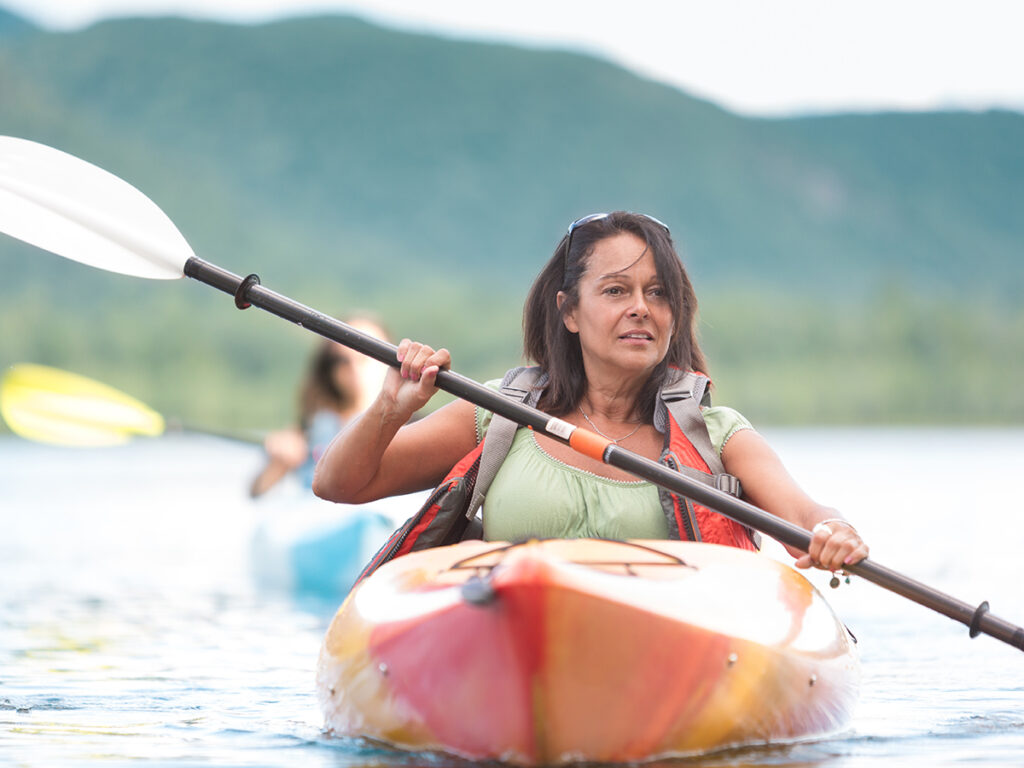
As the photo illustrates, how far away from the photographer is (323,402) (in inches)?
335

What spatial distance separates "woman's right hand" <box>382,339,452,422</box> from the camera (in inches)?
151

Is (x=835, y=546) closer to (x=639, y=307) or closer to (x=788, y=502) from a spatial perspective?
(x=788, y=502)

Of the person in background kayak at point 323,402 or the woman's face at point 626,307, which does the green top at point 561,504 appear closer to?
the woman's face at point 626,307

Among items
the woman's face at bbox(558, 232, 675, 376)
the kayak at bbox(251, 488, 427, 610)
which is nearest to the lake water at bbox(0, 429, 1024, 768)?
the kayak at bbox(251, 488, 427, 610)

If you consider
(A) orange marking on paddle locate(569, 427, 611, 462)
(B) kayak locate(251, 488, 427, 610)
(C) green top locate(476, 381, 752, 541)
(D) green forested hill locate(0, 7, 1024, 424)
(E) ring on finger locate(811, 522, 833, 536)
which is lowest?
(E) ring on finger locate(811, 522, 833, 536)

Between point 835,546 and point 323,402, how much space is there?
5143 millimetres

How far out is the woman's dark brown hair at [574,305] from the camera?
402 cm

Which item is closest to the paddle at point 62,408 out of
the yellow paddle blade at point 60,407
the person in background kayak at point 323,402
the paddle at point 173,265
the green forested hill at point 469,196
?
the yellow paddle blade at point 60,407

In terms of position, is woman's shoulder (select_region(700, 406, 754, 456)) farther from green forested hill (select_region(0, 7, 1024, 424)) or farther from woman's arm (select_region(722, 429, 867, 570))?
green forested hill (select_region(0, 7, 1024, 424))

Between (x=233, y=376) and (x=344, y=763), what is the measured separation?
77.8 metres

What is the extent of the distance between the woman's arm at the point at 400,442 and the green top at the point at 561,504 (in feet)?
0.71

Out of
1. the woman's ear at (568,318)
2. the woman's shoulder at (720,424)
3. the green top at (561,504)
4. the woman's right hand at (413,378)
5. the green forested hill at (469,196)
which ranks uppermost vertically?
the green forested hill at (469,196)

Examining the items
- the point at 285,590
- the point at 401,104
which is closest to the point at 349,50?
the point at 401,104

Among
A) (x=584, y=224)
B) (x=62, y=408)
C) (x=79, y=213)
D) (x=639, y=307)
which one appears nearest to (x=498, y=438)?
(x=639, y=307)
